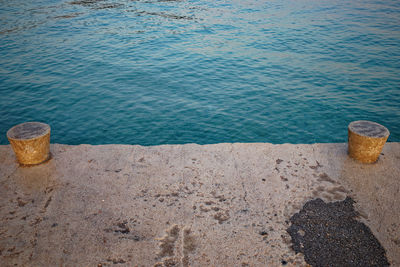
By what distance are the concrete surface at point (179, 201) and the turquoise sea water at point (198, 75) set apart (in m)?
2.32

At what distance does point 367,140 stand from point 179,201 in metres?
4.12

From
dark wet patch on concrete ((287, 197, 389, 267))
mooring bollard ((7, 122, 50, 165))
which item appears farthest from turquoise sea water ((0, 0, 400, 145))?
dark wet patch on concrete ((287, 197, 389, 267))

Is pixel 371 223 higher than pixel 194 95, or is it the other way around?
pixel 371 223

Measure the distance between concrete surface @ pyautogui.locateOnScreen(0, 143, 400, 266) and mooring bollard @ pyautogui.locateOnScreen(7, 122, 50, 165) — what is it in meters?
0.23

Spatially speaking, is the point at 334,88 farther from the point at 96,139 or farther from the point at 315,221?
the point at 96,139

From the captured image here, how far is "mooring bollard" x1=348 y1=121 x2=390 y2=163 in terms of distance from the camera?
6.17 metres

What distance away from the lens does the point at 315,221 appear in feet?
16.9

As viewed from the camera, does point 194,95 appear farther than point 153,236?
Yes

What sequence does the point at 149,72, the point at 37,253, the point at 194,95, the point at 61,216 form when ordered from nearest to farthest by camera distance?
1. the point at 37,253
2. the point at 61,216
3. the point at 194,95
4. the point at 149,72

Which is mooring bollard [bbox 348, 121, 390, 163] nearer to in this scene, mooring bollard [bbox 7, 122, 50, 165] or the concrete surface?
the concrete surface

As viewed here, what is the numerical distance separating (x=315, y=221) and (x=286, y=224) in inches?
20.2

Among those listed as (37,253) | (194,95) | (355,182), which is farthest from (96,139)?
(355,182)

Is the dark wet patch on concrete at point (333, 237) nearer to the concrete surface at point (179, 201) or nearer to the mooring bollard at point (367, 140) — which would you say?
the concrete surface at point (179, 201)

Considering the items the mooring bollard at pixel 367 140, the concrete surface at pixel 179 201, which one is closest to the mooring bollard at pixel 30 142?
the concrete surface at pixel 179 201
